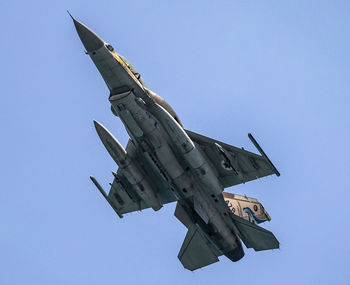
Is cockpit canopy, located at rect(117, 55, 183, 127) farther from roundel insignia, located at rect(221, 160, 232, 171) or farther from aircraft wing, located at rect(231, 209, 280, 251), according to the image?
aircraft wing, located at rect(231, 209, 280, 251)

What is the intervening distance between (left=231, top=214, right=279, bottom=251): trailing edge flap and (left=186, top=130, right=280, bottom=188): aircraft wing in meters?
1.72

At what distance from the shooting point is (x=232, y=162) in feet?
82.3

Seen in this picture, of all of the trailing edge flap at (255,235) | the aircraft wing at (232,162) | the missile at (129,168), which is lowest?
the trailing edge flap at (255,235)

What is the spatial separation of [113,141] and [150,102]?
107 inches

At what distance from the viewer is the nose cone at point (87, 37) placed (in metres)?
22.8

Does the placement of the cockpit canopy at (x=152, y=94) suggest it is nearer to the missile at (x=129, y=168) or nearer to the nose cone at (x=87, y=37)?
the nose cone at (x=87, y=37)

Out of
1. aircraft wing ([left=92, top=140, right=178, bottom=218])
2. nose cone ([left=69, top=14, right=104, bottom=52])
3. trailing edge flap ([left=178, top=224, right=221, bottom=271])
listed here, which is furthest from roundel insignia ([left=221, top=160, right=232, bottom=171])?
nose cone ([left=69, top=14, right=104, bottom=52])

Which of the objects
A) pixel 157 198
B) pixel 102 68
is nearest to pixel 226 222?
pixel 157 198

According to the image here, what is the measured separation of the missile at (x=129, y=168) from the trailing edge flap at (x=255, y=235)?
362 centimetres

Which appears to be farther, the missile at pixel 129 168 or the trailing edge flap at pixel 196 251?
the trailing edge flap at pixel 196 251

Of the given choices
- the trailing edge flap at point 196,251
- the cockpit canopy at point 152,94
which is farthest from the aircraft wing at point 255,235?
the cockpit canopy at point 152,94

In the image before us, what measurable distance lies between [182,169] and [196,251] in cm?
432

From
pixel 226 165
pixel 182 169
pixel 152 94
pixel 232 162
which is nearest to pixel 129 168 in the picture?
pixel 182 169

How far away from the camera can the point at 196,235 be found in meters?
26.5
